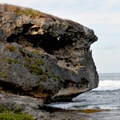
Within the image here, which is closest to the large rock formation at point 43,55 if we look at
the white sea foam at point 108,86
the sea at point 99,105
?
the sea at point 99,105

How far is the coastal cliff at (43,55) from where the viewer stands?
83.6 feet

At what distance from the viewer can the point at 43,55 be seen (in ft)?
92.1

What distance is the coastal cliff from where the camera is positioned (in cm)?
2548

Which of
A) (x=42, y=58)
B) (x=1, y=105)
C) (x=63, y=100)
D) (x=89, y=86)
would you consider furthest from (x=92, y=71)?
(x=1, y=105)

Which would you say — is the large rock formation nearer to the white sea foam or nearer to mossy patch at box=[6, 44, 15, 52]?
mossy patch at box=[6, 44, 15, 52]

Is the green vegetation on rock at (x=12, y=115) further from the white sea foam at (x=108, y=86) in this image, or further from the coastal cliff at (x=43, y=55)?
the white sea foam at (x=108, y=86)

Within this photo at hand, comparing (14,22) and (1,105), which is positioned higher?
(14,22)

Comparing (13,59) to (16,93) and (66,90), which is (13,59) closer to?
(16,93)

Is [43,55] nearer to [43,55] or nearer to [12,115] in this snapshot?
[43,55]

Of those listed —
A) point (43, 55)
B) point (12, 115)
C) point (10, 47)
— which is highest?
point (10, 47)

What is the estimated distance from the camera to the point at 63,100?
35.1 meters

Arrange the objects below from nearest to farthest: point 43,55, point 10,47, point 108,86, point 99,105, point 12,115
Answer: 1. point 12,115
2. point 10,47
3. point 43,55
4. point 99,105
5. point 108,86

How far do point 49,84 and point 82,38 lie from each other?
1028 cm

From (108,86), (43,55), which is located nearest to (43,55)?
(43,55)
